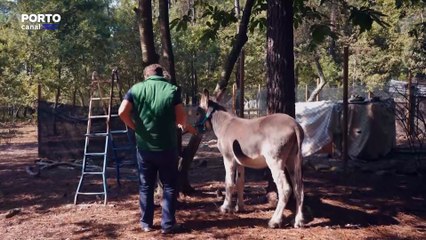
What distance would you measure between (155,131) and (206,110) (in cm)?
151

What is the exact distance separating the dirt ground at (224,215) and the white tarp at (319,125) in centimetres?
269

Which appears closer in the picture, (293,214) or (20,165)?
(293,214)

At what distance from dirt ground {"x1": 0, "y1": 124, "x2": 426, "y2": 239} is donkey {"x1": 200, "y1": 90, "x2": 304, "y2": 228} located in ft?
1.18

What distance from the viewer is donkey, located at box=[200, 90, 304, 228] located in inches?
237

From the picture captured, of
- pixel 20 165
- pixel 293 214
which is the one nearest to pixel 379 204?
pixel 293 214

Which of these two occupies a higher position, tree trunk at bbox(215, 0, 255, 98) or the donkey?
tree trunk at bbox(215, 0, 255, 98)

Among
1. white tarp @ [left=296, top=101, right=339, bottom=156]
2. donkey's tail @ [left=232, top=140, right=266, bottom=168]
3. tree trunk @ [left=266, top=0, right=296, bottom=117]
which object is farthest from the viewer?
white tarp @ [left=296, top=101, right=339, bottom=156]

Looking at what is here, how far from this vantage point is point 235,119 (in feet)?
22.6

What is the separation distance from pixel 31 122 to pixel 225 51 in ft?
42.3

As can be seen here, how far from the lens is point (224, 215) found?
6723mm

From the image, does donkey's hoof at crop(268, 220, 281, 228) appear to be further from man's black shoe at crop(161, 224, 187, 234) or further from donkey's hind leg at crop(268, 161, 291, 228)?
man's black shoe at crop(161, 224, 187, 234)

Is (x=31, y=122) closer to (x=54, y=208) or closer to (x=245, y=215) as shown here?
(x=54, y=208)

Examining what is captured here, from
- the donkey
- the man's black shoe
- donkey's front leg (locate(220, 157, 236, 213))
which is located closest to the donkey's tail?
the donkey

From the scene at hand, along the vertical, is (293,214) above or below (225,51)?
below
